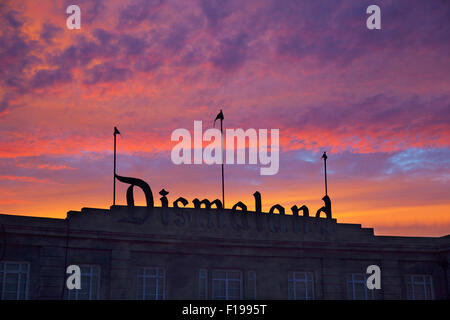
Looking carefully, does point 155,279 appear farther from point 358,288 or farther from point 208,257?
point 358,288

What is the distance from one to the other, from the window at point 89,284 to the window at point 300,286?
12695mm

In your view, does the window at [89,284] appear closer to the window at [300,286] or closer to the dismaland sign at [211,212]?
the dismaland sign at [211,212]

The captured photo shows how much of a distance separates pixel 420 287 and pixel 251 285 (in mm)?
13215

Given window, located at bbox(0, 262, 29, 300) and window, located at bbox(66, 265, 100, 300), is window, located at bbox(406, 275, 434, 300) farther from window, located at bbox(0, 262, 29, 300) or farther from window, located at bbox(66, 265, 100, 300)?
window, located at bbox(0, 262, 29, 300)

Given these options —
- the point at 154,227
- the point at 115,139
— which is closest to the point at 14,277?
the point at 154,227

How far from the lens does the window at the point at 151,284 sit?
3584 cm

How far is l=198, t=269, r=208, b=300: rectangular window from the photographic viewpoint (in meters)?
37.0

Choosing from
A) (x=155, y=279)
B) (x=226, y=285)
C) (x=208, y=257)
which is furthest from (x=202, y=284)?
(x=155, y=279)

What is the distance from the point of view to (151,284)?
36094 mm

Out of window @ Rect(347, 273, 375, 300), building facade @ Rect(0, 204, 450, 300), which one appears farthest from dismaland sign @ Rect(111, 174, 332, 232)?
window @ Rect(347, 273, 375, 300)

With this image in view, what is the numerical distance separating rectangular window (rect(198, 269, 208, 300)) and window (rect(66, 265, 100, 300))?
640 centimetres

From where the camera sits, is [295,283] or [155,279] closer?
[155,279]
